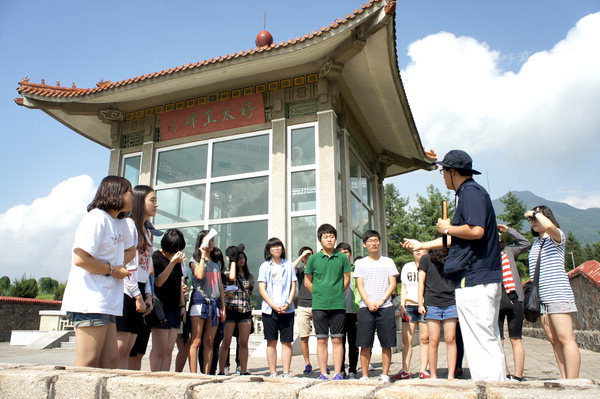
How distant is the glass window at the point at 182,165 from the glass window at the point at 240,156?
393mm

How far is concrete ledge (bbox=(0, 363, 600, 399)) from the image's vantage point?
5.87 ft

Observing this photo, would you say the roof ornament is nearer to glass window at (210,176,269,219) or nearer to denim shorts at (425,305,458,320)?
glass window at (210,176,269,219)

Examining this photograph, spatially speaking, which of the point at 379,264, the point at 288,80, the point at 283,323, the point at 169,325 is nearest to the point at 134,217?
the point at 169,325

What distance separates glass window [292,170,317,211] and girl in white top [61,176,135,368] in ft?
22.4

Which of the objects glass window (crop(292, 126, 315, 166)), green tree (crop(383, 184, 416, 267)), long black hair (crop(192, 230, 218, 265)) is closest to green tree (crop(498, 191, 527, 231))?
green tree (crop(383, 184, 416, 267))

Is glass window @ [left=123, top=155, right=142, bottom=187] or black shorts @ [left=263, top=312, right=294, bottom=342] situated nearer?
black shorts @ [left=263, top=312, right=294, bottom=342]

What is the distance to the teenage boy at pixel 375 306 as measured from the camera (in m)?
4.59

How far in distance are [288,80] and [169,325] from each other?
7488mm

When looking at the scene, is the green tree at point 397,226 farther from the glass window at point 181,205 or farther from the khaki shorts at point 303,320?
the khaki shorts at point 303,320

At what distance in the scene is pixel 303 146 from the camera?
999 centimetres

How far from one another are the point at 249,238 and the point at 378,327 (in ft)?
18.3

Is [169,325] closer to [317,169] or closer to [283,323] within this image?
[283,323]

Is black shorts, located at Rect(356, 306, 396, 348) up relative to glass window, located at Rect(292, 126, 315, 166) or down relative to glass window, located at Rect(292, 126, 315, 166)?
down

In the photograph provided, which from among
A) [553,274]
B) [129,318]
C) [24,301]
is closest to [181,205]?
[24,301]
